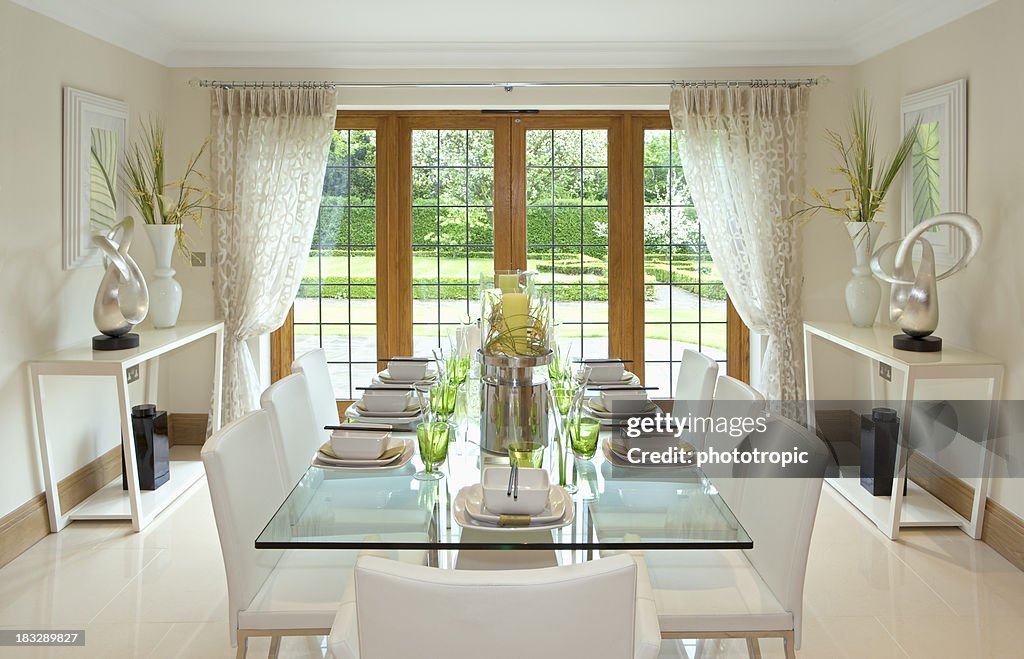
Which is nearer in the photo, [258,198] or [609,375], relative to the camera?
[609,375]

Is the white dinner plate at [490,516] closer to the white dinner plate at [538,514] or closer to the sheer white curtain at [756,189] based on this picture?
the white dinner plate at [538,514]

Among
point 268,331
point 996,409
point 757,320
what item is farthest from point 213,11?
point 996,409

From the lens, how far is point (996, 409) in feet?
12.2

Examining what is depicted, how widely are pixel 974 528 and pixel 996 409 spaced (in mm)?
561

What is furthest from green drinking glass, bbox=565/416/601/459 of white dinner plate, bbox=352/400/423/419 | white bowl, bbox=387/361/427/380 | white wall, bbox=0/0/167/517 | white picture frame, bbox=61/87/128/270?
white picture frame, bbox=61/87/128/270

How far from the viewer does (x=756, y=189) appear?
5176 millimetres

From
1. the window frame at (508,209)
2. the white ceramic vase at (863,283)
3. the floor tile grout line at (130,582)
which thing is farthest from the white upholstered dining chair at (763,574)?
the window frame at (508,209)

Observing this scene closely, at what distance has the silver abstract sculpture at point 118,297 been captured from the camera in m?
3.95

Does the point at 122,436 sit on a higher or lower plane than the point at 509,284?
lower

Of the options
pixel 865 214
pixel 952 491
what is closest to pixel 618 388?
pixel 952 491

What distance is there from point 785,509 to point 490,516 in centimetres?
79

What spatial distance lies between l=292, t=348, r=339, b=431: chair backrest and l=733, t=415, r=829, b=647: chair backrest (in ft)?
6.17

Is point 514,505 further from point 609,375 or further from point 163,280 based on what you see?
point 163,280

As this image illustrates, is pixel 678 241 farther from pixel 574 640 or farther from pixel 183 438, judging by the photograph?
pixel 574 640
